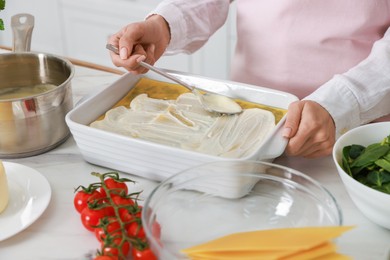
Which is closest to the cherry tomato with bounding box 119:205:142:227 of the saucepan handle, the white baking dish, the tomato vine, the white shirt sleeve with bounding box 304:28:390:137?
the tomato vine

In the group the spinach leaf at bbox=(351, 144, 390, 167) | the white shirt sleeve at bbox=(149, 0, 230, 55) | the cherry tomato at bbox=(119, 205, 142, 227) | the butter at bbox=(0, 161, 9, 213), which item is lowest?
the butter at bbox=(0, 161, 9, 213)

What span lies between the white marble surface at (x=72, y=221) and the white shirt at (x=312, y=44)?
0.38ft

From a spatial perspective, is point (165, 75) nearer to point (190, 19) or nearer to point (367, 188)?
point (190, 19)

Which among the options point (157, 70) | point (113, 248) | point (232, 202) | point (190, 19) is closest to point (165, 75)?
point (157, 70)

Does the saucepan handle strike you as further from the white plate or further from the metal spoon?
the white plate

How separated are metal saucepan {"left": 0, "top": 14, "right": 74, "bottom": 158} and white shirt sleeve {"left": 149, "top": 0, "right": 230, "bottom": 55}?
0.79 ft

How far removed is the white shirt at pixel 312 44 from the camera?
3.55ft

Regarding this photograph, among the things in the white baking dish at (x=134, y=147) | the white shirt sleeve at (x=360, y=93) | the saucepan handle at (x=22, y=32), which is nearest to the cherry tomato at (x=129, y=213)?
the white baking dish at (x=134, y=147)

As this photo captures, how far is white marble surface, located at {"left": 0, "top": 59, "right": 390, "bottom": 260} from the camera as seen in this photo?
2.76ft

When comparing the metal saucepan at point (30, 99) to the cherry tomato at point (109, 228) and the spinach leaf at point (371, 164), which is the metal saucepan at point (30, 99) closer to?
the cherry tomato at point (109, 228)

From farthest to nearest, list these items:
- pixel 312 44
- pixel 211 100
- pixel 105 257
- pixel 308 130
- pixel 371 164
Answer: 1. pixel 312 44
2. pixel 211 100
3. pixel 308 130
4. pixel 371 164
5. pixel 105 257

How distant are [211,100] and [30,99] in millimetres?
320

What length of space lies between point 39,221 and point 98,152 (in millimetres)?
151

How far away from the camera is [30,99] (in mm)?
1000
